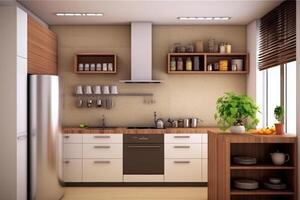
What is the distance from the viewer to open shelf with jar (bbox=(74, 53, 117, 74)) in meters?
6.75

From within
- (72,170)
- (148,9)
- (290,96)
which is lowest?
(72,170)

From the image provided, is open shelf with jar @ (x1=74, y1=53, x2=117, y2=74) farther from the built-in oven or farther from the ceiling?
the built-in oven

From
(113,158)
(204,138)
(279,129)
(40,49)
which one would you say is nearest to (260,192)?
(279,129)

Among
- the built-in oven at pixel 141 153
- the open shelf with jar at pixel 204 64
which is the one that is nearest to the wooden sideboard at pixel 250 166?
the built-in oven at pixel 141 153

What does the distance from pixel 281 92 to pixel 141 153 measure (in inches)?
88.2

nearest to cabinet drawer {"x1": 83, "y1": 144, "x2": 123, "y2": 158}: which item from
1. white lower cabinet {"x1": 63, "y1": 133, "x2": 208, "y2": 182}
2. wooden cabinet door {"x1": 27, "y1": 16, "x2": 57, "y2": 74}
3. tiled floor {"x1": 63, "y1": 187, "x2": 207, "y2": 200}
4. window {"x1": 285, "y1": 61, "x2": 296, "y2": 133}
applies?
white lower cabinet {"x1": 63, "y1": 133, "x2": 208, "y2": 182}

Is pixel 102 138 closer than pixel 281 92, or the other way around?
pixel 281 92

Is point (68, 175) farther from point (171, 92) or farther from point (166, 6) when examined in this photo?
point (166, 6)

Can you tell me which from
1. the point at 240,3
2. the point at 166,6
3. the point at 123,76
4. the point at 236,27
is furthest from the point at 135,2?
the point at 236,27

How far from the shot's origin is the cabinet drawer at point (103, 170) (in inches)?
252

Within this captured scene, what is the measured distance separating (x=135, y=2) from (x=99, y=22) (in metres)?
1.48

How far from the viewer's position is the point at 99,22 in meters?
6.74

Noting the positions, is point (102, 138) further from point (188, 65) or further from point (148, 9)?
point (148, 9)

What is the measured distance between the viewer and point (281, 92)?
566cm
